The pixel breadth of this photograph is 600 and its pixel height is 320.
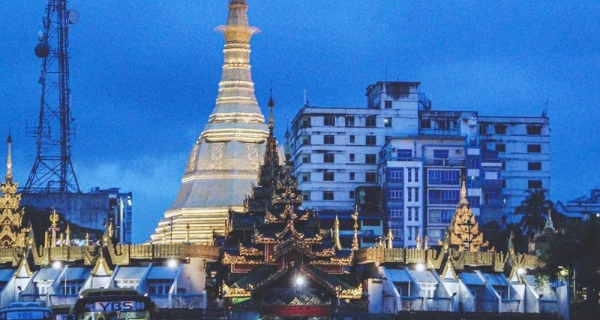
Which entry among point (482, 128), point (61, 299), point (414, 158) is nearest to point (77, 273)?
point (61, 299)

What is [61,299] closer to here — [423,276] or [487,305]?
[423,276]

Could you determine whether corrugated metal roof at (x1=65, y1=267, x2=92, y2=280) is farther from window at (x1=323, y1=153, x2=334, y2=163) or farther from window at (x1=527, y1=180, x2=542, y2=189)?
window at (x1=527, y1=180, x2=542, y2=189)

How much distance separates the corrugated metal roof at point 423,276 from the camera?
77812 mm

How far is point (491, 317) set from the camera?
72438mm

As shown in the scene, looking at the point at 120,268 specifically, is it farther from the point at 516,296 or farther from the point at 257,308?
the point at 516,296

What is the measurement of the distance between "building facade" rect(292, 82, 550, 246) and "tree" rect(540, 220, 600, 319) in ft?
156

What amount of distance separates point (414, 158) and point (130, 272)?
52003 millimetres

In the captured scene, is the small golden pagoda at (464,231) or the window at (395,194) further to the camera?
the window at (395,194)

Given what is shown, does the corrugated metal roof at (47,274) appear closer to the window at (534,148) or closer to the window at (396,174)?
the window at (396,174)

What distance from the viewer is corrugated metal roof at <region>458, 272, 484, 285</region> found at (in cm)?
7881

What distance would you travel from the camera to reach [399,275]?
77.8 m

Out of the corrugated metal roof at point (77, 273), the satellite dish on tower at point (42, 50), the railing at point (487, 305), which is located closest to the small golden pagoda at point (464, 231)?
the railing at point (487, 305)

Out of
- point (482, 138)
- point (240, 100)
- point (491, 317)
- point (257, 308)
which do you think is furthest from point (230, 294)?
point (482, 138)

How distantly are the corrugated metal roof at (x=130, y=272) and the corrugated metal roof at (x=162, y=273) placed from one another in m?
0.49
